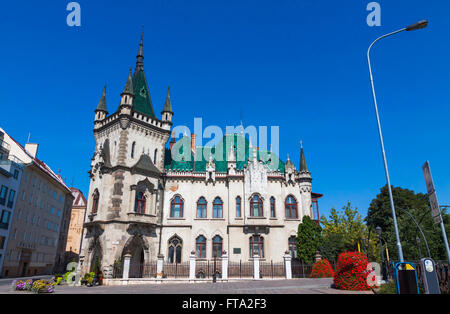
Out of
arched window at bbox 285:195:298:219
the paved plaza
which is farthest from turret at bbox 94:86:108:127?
arched window at bbox 285:195:298:219

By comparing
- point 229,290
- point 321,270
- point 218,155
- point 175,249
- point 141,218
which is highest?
point 218,155

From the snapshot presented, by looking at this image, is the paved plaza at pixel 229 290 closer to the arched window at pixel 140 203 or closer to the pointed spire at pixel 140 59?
the arched window at pixel 140 203

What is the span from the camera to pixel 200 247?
101 ft

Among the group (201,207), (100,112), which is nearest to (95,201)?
Result: (100,112)

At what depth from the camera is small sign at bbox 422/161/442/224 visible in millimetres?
8289

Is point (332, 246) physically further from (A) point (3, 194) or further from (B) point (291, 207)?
(A) point (3, 194)

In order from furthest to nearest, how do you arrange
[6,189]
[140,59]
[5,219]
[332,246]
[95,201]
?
[332,246] → [140,59] → [6,189] → [5,219] → [95,201]

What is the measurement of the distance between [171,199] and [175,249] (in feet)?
17.2

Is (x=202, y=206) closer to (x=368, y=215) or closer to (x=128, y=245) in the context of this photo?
(x=128, y=245)

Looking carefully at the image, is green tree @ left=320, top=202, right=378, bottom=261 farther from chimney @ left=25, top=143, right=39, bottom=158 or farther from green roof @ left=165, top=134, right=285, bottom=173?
chimney @ left=25, top=143, right=39, bottom=158

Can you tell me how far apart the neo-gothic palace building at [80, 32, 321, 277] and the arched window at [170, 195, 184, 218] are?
107mm
